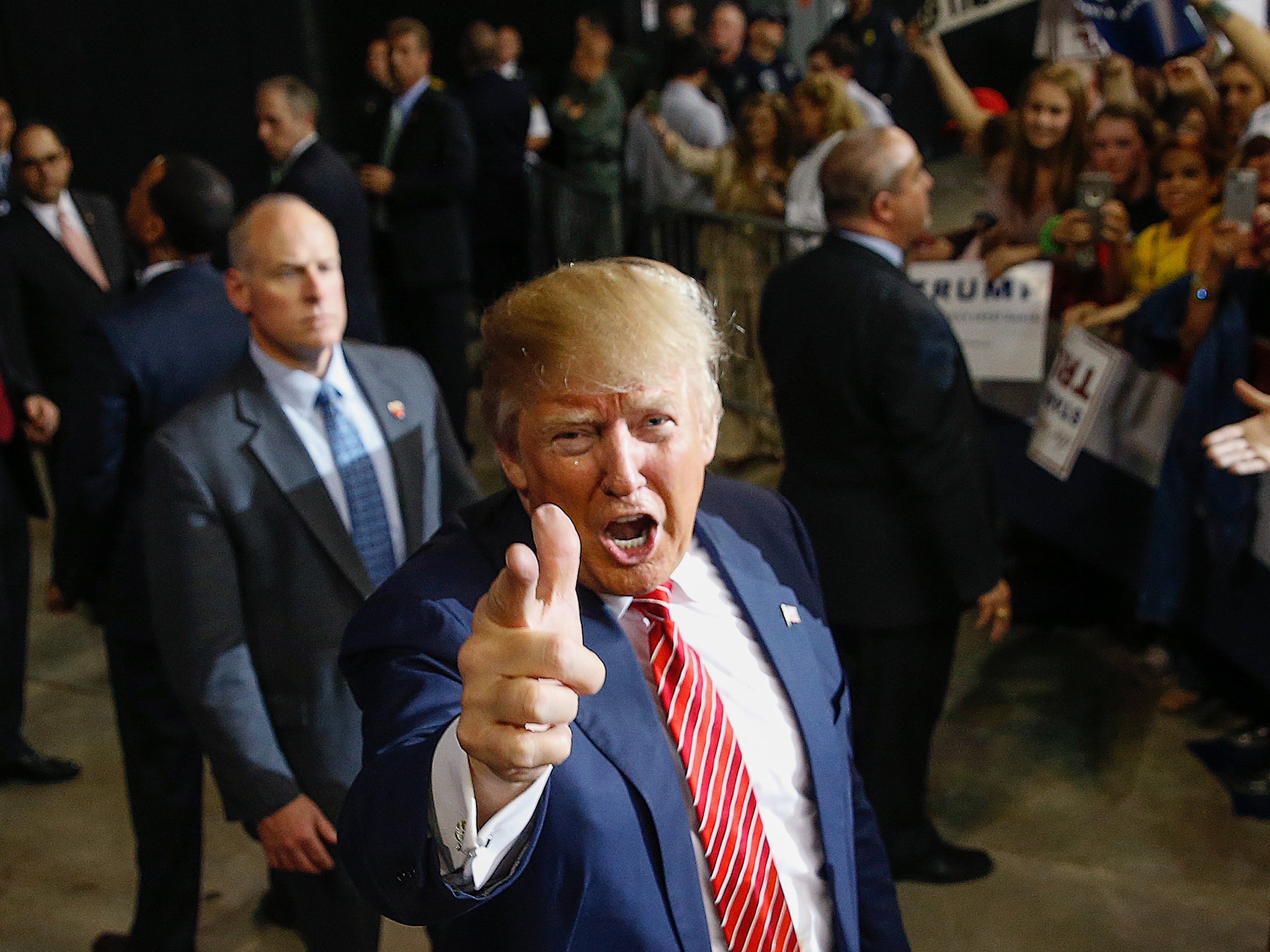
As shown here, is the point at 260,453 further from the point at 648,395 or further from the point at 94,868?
the point at 94,868

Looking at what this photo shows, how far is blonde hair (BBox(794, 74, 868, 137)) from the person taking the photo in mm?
5938

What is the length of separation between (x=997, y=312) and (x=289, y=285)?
2815mm

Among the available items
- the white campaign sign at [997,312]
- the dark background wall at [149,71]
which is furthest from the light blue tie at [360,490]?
the dark background wall at [149,71]

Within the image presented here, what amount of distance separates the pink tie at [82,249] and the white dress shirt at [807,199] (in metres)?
3.18

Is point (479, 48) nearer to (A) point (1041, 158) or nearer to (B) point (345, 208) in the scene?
(B) point (345, 208)

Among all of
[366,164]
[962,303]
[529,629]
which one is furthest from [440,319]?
[529,629]

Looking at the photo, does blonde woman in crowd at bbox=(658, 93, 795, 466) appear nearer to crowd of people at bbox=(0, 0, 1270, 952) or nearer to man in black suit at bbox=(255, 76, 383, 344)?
crowd of people at bbox=(0, 0, 1270, 952)

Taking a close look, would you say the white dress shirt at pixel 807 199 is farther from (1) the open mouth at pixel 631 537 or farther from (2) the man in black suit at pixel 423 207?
(1) the open mouth at pixel 631 537

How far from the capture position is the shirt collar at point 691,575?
1710 mm

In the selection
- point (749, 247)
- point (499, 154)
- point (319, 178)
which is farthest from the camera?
point (499, 154)

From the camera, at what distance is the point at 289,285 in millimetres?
2555

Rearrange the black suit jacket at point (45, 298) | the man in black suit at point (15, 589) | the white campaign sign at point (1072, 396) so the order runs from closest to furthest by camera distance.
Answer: the white campaign sign at point (1072, 396)
the man in black suit at point (15, 589)
the black suit jacket at point (45, 298)

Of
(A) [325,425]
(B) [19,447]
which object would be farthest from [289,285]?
(B) [19,447]

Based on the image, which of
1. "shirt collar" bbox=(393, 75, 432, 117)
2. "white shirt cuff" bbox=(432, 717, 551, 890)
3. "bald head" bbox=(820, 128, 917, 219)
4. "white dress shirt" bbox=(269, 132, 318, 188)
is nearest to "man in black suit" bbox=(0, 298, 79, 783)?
"white dress shirt" bbox=(269, 132, 318, 188)
